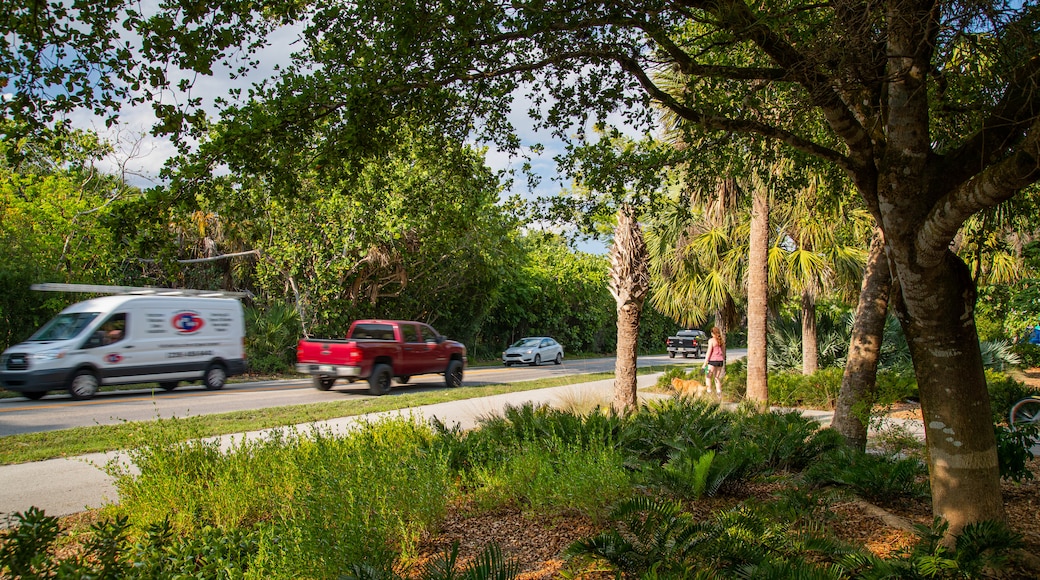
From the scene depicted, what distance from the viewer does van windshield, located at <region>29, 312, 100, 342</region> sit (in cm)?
1433

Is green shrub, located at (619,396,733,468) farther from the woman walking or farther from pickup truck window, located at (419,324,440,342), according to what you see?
pickup truck window, located at (419,324,440,342)

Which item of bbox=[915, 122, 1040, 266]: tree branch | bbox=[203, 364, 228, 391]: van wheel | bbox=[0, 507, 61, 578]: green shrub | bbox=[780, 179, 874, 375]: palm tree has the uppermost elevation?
bbox=[780, 179, 874, 375]: palm tree

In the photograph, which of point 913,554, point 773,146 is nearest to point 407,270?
point 773,146

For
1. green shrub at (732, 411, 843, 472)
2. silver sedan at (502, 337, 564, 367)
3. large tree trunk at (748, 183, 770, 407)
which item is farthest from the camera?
silver sedan at (502, 337, 564, 367)

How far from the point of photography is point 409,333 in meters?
18.4

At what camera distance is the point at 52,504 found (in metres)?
5.81

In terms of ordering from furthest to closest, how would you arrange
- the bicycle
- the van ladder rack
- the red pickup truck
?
1. the red pickup truck
2. the van ladder rack
3. the bicycle

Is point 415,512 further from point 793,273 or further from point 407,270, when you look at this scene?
point 407,270

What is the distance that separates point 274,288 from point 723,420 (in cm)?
1997

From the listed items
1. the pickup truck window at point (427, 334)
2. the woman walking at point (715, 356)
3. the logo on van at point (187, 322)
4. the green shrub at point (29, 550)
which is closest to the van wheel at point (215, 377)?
the logo on van at point (187, 322)

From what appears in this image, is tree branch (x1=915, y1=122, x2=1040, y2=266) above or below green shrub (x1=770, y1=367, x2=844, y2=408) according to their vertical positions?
above

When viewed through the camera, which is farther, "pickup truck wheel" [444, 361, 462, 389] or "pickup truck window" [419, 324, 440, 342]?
"pickup truck wheel" [444, 361, 462, 389]

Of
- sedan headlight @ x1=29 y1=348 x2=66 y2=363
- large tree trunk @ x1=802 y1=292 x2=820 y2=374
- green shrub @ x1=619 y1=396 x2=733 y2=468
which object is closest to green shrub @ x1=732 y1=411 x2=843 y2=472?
green shrub @ x1=619 y1=396 x2=733 y2=468

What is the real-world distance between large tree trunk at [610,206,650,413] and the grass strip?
14.0 ft
